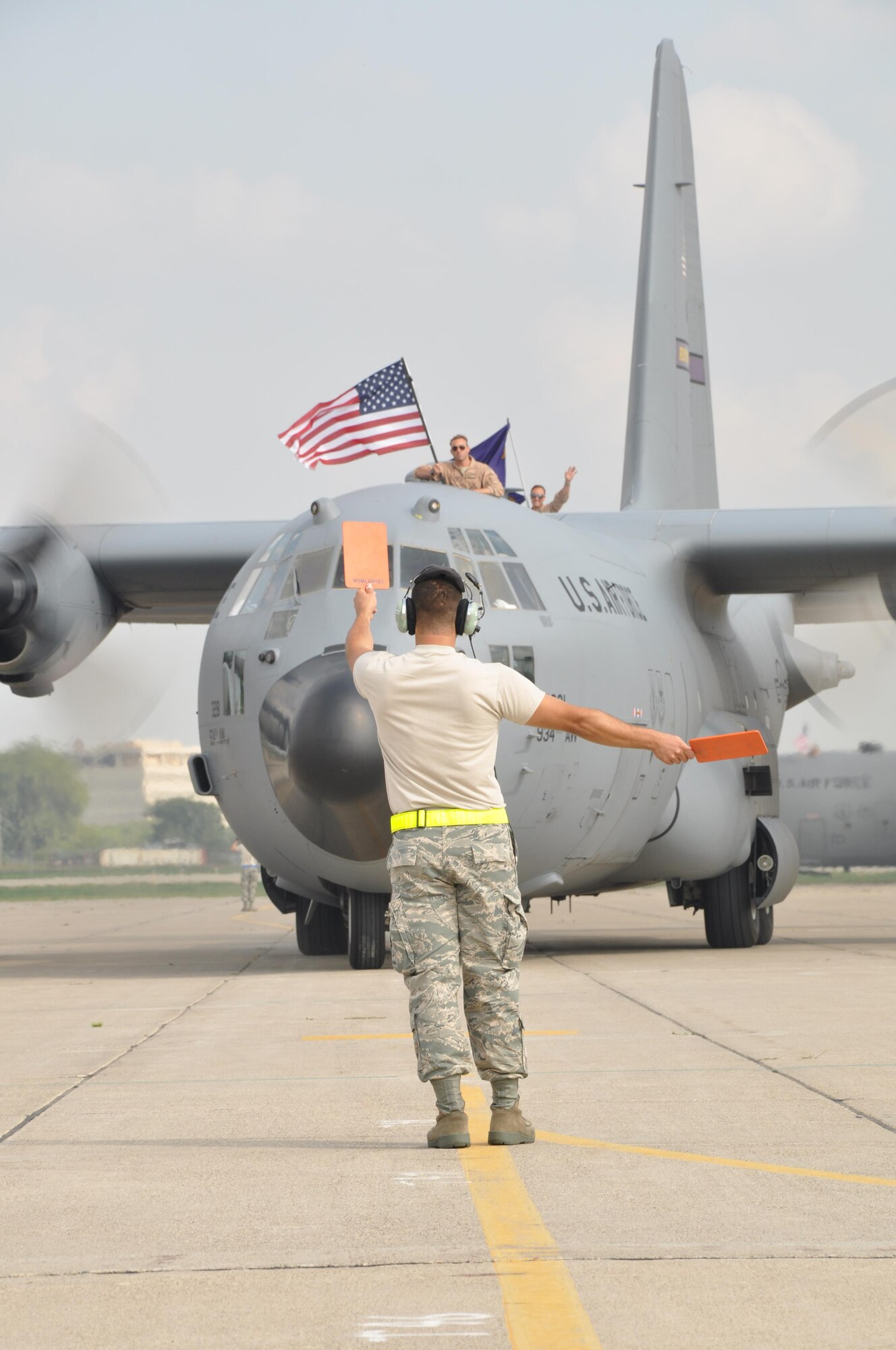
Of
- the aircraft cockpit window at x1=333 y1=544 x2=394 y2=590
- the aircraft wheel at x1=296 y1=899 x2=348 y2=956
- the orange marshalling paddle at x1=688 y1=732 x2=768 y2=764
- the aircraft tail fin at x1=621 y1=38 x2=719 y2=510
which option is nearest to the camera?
the orange marshalling paddle at x1=688 y1=732 x2=768 y2=764

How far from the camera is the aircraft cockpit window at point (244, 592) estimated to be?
14.1 m

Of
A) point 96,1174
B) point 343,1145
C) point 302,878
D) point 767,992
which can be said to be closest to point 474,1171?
point 343,1145

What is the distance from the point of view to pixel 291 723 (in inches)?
482

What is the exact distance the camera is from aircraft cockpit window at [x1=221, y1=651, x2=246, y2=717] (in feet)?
44.0

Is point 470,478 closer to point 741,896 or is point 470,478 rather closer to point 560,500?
point 560,500

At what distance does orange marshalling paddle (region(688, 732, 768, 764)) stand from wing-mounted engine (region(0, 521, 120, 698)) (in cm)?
1226

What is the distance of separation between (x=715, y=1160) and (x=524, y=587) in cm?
866

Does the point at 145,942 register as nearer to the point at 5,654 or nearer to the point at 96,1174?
the point at 5,654

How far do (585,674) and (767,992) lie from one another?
11.3 ft

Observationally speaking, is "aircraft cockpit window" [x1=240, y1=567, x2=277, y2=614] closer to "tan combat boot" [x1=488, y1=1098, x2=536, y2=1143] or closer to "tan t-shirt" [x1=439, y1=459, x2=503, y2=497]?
"tan t-shirt" [x1=439, y1=459, x2=503, y2=497]

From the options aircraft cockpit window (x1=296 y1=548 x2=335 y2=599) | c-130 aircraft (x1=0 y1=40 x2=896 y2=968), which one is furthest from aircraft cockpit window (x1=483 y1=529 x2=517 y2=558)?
aircraft cockpit window (x1=296 y1=548 x2=335 y2=599)

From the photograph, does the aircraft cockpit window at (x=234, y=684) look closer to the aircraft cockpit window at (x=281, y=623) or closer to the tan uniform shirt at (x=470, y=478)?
the aircraft cockpit window at (x=281, y=623)

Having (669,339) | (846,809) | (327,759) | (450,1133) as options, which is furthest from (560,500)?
(846,809)

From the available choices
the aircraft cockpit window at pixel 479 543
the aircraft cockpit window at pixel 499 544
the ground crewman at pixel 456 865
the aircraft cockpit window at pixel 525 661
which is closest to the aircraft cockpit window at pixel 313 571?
the aircraft cockpit window at pixel 479 543
